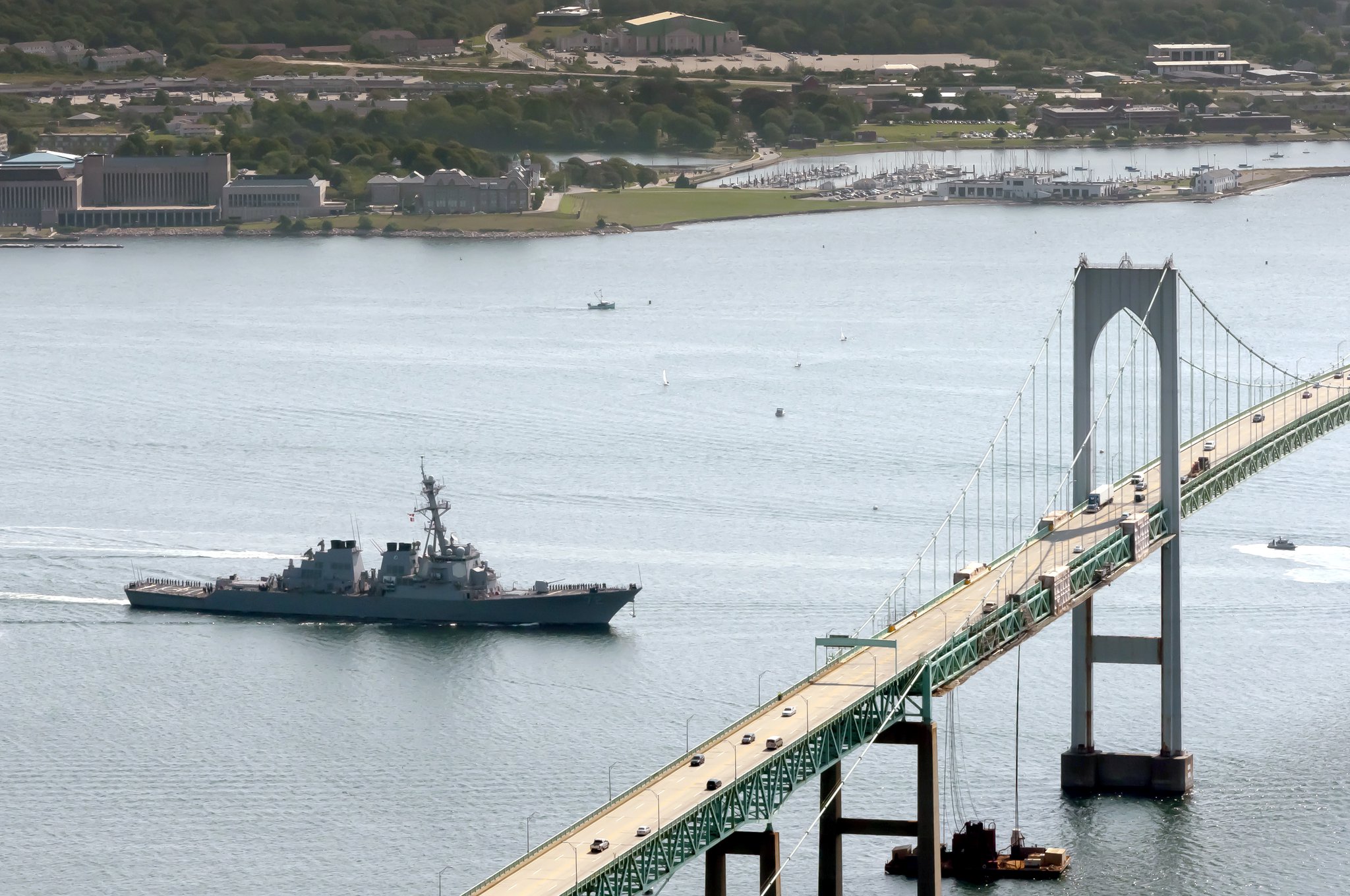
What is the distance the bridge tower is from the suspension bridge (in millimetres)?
24

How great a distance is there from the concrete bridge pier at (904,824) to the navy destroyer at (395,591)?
15.1 meters

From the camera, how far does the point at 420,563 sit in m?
46.0

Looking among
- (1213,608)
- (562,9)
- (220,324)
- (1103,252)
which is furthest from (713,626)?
(562,9)

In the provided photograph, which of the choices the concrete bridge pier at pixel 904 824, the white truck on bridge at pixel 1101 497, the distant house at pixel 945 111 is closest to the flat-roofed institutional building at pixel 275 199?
the distant house at pixel 945 111

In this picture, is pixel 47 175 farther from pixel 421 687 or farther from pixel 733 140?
pixel 421 687

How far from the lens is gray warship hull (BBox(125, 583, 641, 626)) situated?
44.5 metres

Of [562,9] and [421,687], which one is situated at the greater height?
[562,9]

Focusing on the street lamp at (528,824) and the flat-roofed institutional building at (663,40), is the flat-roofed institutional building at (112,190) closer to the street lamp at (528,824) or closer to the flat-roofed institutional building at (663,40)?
the flat-roofed institutional building at (663,40)

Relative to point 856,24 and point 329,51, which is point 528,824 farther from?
point 856,24

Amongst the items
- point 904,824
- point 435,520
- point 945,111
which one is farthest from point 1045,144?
point 904,824

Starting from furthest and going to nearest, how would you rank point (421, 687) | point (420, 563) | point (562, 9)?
1. point (562, 9)
2. point (420, 563)
3. point (421, 687)

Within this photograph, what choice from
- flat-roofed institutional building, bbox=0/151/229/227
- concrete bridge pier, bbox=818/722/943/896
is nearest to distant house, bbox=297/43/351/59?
flat-roofed institutional building, bbox=0/151/229/227

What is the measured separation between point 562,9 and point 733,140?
32.6 metres

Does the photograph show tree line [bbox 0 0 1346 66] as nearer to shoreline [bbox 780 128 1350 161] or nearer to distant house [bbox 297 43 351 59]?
distant house [bbox 297 43 351 59]
